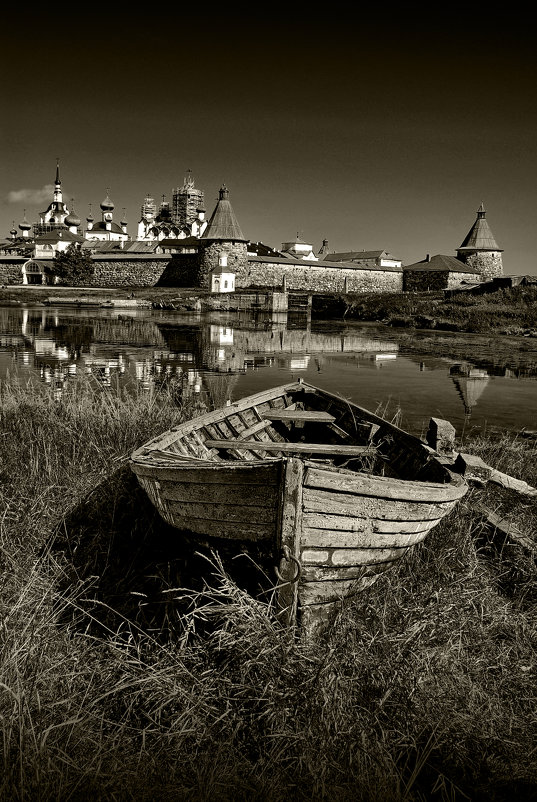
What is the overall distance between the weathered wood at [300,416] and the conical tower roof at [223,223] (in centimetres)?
5160

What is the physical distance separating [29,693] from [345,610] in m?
1.74

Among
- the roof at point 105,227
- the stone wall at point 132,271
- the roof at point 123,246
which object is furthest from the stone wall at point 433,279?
the roof at point 105,227

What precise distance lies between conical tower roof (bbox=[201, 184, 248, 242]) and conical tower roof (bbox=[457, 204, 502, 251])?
2570 centimetres

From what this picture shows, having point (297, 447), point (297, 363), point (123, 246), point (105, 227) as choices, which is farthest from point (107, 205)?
point (297, 447)

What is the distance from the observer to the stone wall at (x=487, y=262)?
65.4 metres

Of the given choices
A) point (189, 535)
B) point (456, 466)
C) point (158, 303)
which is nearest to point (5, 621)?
point (189, 535)

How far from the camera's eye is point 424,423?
976cm

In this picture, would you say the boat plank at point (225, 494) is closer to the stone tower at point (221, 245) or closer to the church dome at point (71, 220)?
the stone tower at point (221, 245)

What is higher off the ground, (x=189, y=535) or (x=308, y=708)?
(x=189, y=535)

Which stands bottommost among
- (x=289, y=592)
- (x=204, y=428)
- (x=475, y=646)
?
(x=475, y=646)

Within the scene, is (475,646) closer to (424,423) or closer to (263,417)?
(263,417)

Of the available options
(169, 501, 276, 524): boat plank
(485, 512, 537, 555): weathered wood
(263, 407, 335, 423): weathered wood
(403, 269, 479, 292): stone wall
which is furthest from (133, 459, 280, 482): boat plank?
(403, 269, 479, 292): stone wall

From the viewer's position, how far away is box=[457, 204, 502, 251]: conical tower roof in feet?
216

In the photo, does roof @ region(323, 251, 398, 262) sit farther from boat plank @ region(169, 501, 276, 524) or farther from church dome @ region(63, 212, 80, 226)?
boat plank @ region(169, 501, 276, 524)
